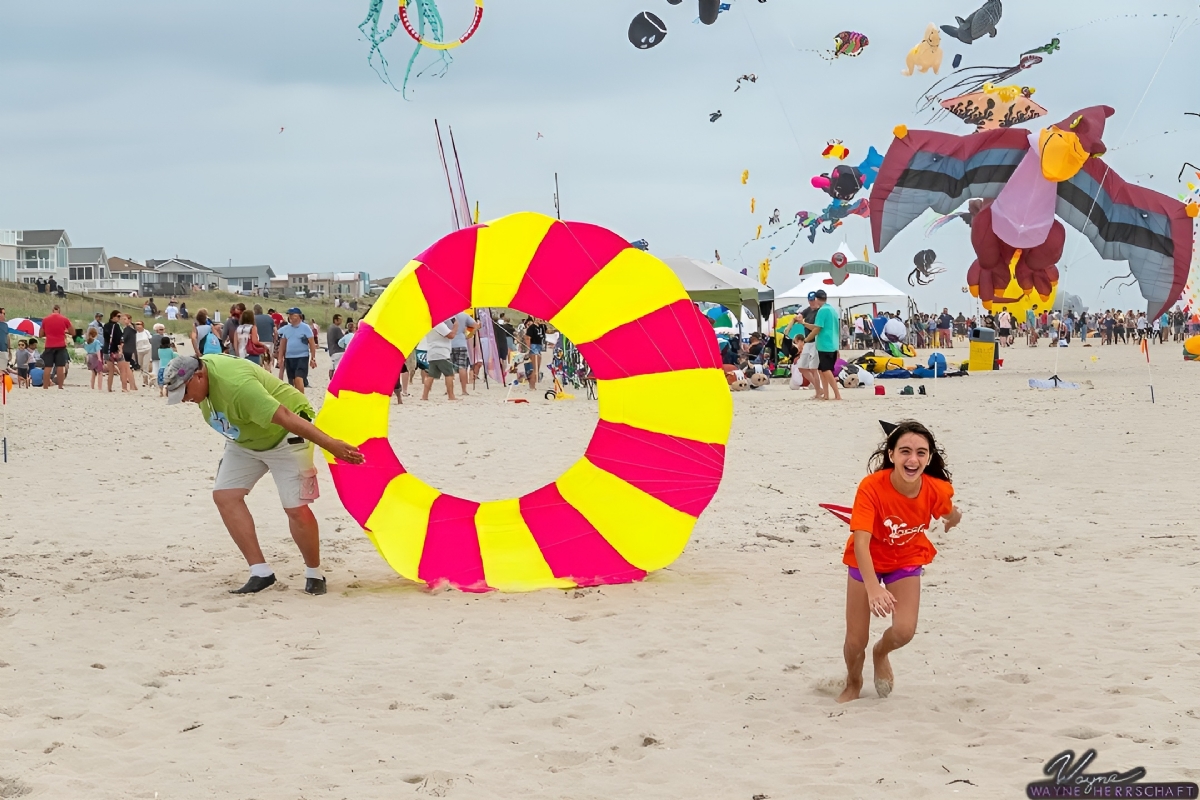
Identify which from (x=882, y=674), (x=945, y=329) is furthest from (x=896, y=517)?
(x=945, y=329)

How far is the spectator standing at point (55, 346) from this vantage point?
19266mm

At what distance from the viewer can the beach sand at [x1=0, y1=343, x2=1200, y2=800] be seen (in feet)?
11.3

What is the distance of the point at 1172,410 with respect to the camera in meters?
13.1

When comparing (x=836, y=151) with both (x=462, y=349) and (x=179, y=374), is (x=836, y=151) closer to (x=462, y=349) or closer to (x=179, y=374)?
(x=462, y=349)

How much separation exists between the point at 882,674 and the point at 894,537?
0.49 meters

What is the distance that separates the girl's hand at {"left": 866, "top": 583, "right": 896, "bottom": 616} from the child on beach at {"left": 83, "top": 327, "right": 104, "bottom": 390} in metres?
18.8

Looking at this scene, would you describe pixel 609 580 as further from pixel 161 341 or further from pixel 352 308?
pixel 352 308

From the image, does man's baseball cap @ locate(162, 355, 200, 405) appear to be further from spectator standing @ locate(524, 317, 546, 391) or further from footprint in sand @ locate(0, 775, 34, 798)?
spectator standing @ locate(524, 317, 546, 391)

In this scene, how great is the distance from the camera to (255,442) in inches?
221

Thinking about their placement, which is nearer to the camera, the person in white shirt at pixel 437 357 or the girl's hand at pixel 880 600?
the girl's hand at pixel 880 600

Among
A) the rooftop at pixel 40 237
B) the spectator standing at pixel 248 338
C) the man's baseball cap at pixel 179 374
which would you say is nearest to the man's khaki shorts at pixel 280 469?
the man's baseball cap at pixel 179 374

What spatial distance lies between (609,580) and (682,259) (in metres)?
14.7

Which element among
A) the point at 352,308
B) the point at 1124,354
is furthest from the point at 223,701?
the point at 352,308
